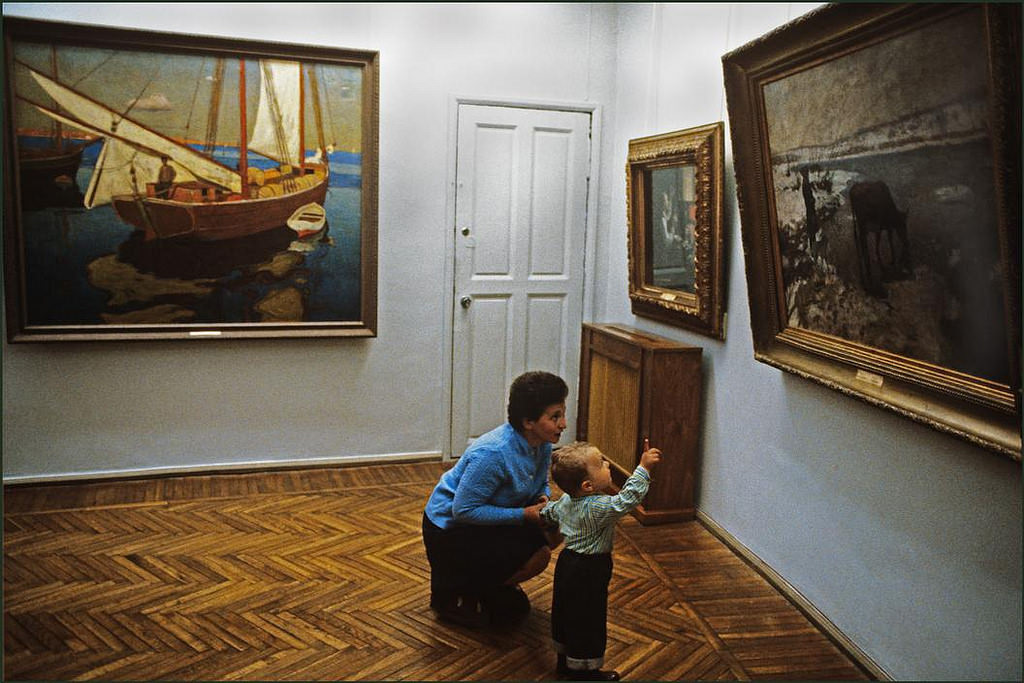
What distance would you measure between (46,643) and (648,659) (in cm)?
240

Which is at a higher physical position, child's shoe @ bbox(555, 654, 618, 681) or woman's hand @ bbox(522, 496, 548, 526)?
woman's hand @ bbox(522, 496, 548, 526)

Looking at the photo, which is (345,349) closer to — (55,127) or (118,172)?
(118,172)

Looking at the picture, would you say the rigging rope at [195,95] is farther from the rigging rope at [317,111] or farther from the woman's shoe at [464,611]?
the woman's shoe at [464,611]

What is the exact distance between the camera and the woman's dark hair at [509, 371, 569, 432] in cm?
334

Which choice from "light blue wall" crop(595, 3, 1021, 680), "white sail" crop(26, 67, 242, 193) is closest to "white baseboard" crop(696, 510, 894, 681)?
"light blue wall" crop(595, 3, 1021, 680)

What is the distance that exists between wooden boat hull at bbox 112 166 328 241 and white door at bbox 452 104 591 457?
1.04 meters

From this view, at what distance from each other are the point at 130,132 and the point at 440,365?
2437 millimetres

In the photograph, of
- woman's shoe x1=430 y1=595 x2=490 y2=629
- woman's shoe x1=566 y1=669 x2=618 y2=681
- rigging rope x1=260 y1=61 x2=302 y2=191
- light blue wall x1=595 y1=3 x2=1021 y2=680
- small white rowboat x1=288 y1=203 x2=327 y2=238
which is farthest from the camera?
small white rowboat x1=288 y1=203 x2=327 y2=238

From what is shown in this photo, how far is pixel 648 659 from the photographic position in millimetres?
3434

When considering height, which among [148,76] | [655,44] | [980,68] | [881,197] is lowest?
[881,197]

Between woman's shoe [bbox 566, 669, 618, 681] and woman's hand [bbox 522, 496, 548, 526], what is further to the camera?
woman's hand [bbox 522, 496, 548, 526]

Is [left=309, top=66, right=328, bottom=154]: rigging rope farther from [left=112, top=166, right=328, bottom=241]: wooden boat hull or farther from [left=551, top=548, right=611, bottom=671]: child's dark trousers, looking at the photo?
[left=551, top=548, right=611, bottom=671]: child's dark trousers

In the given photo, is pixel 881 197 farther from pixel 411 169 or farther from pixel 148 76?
pixel 148 76

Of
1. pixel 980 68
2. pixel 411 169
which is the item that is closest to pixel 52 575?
pixel 411 169
